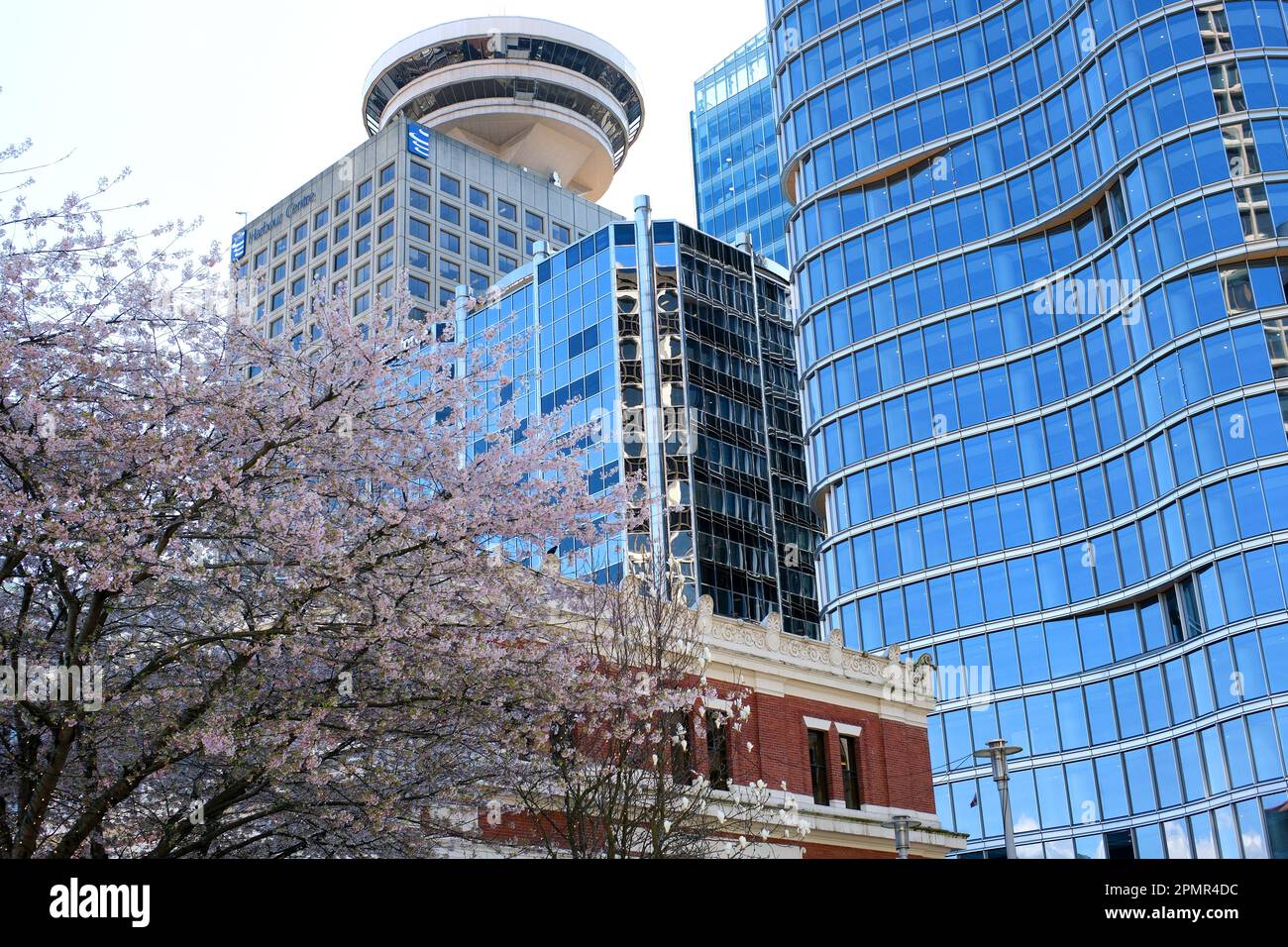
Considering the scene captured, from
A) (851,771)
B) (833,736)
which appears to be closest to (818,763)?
(833,736)

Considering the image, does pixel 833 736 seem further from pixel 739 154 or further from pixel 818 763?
pixel 739 154

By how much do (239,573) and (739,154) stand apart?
117 metres

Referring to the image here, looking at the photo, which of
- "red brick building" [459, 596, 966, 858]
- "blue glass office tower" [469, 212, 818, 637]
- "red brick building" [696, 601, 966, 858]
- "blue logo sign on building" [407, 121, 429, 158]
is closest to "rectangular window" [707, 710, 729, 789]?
"red brick building" [459, 596, 966, 858]

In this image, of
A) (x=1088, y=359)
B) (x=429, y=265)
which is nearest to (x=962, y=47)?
(x=1088, y=359)

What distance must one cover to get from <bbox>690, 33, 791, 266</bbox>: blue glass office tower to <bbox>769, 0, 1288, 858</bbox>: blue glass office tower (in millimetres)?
46100

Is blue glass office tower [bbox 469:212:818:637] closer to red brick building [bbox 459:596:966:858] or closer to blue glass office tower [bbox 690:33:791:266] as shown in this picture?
blue glass office tower [bbox 690:33:791:266]

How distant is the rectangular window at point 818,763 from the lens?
38.8 m

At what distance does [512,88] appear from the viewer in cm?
13438

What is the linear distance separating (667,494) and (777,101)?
76.6ft

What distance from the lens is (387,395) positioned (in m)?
18.7

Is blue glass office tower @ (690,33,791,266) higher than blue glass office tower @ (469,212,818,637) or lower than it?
higher

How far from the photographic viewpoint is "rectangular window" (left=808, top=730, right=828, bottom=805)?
3881 centimetres
